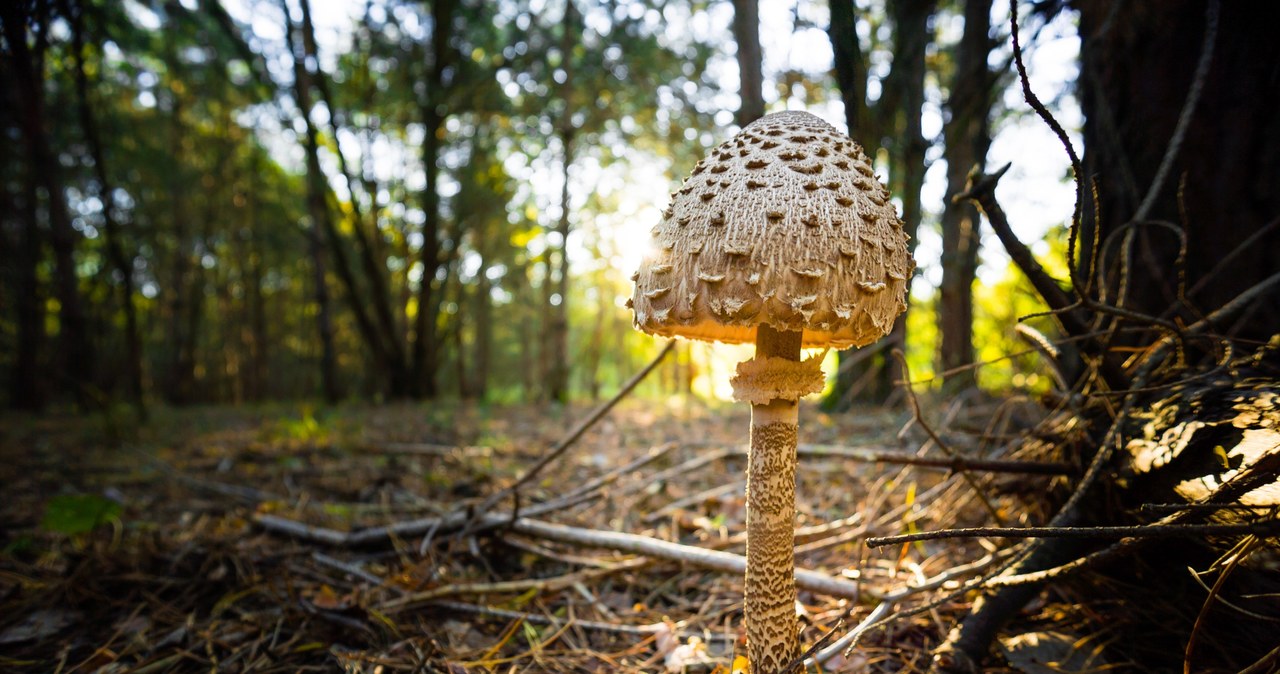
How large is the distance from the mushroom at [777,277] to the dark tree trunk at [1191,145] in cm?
125

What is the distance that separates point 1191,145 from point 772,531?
239 cm

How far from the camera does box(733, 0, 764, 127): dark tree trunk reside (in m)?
3.11

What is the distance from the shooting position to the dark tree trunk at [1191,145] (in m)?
2.25

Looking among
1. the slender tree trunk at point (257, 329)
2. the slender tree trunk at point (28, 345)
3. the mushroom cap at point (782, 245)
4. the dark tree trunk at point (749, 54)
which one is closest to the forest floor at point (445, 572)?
the mushroom cap at point (782, 245)

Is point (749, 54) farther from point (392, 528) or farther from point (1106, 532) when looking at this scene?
point (392, 528)

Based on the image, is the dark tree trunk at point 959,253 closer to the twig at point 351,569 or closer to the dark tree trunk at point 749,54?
the dark tree trunk at point 749,54

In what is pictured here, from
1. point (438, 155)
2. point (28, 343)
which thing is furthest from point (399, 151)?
point (28, 343)

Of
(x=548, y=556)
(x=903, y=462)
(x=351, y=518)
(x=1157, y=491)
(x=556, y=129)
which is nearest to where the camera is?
(x=1157, y=491)

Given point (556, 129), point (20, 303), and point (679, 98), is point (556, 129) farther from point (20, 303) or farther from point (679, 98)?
point (20, 303)

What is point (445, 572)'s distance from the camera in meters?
2.71

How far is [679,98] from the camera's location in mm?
11328

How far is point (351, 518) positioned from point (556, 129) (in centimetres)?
1031

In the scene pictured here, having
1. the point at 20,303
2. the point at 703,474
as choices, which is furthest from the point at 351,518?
the point at 20,303

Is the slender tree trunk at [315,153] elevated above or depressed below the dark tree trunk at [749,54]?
above
